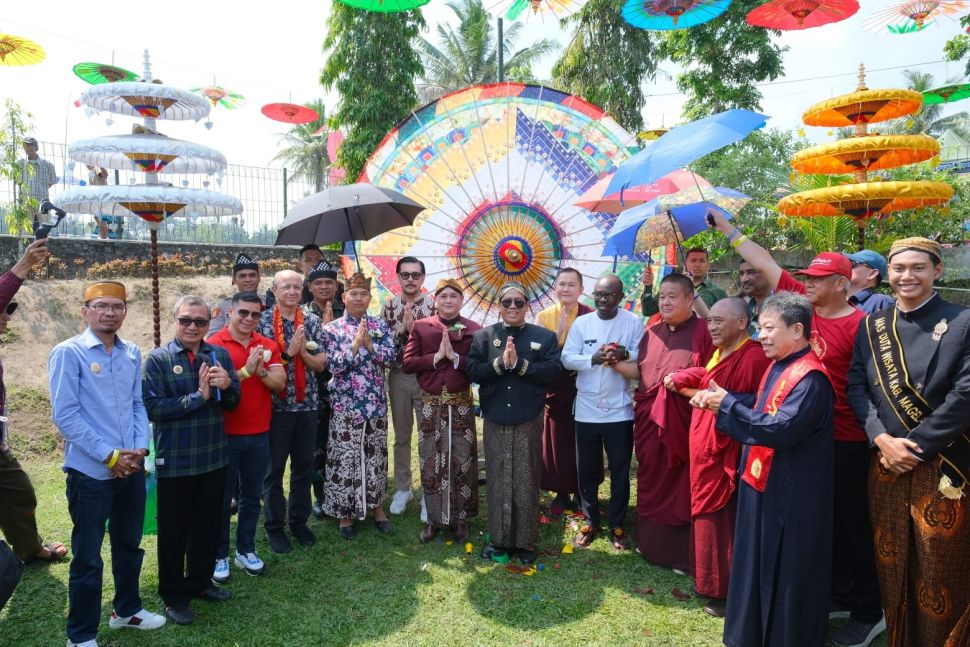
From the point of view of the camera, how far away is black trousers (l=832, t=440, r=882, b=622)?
3426 mm

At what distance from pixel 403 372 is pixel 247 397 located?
1449 mm

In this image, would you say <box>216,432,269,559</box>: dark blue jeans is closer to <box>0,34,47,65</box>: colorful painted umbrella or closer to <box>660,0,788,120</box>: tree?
<box>0,34,47,65</box>: colorful painted umbrella

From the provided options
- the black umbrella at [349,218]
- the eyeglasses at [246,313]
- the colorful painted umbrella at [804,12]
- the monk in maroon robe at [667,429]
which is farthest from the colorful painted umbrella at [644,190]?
the colorful painted umbrella at [804,12]

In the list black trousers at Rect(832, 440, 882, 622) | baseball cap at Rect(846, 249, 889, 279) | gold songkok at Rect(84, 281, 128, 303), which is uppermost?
baseball cap at Rect(846, 249, 889, 279)

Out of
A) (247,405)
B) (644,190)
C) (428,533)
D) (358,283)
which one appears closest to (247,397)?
(247,405)

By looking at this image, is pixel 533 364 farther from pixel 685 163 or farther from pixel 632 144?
pixel 632 144

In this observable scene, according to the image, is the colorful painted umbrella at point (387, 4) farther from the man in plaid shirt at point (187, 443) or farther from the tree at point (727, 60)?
the tree at point (727, 60)

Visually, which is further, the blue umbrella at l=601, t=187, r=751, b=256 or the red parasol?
the red parasol

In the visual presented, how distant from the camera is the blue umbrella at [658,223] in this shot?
470 cm

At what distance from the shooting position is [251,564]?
13.4 feet

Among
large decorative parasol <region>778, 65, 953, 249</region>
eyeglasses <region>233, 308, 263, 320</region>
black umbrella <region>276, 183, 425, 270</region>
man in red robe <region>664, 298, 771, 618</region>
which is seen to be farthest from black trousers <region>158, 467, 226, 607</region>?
large decorative parasol <region>778, 65, 953, 249</region>

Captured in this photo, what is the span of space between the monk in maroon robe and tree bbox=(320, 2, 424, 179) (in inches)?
332

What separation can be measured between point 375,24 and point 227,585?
10066 millimetres

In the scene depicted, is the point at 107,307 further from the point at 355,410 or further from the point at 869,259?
the point at 869,259
